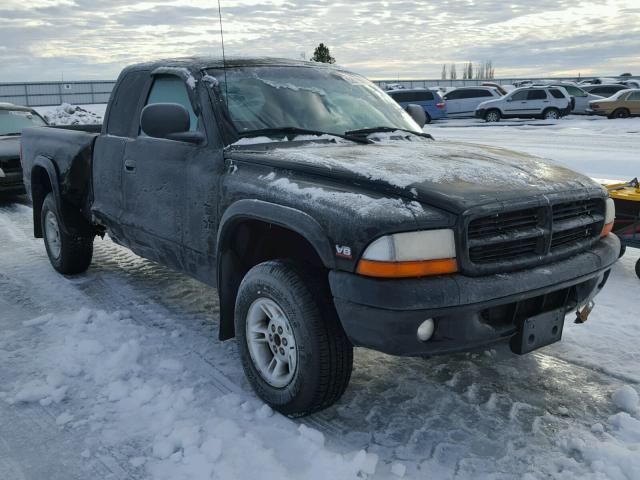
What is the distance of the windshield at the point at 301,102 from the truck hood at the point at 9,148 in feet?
24.1

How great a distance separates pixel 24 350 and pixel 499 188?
323cm

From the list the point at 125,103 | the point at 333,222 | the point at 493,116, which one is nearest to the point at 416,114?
the point at 125,103

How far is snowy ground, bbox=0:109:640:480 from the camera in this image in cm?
285

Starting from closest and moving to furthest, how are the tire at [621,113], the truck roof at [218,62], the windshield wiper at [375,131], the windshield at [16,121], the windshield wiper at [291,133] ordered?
the windshield wiper at [291,133], the windshield wiper at [375,131], the truck roof at [218,62], the windshield at [16,121], the tire at [621,113]

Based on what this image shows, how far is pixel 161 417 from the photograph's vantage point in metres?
3.23

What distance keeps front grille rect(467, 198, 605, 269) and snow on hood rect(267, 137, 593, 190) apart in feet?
0.51

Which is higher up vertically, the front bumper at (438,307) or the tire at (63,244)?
the front bumper at (438,307)

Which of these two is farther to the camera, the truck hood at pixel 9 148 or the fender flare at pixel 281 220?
the truck hood at pixel 9 148

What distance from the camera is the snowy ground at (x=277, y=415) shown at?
2.85 meters

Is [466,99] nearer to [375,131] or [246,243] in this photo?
[375,131]

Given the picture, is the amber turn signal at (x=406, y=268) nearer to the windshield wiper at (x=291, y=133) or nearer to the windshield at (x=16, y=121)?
the windshield wiper at (x=291, y=133)

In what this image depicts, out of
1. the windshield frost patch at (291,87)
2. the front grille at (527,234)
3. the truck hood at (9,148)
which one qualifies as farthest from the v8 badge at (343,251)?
the truck hood at (9,148)

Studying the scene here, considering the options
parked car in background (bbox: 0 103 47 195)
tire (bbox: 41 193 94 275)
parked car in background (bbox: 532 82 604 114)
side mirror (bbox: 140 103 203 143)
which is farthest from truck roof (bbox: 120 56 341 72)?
parked car in background (bbox: 532 82 604 114)

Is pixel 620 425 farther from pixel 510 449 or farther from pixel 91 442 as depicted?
pixel 91 442
